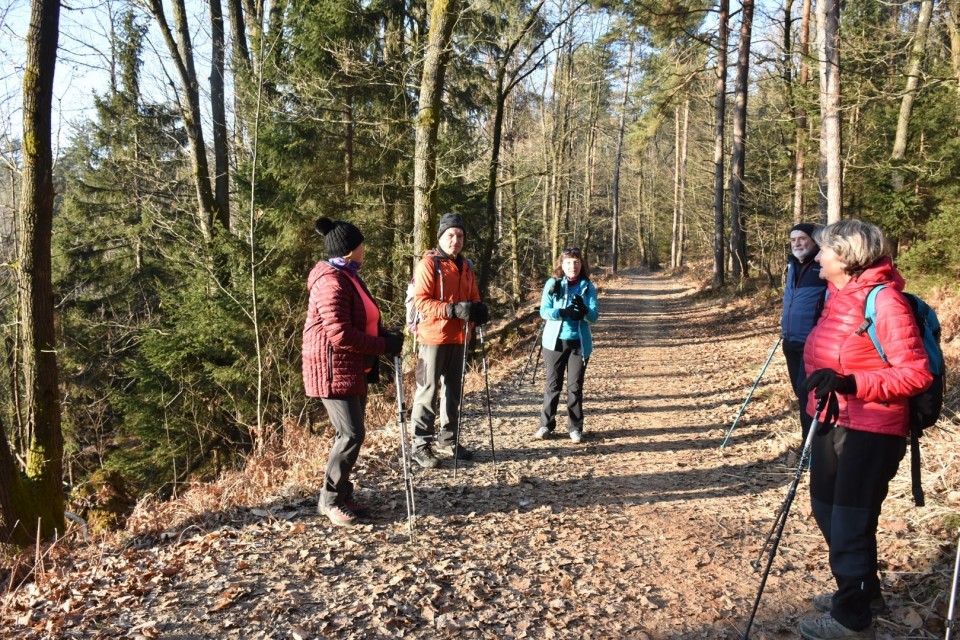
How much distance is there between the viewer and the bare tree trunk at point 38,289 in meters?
5.81

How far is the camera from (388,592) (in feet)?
11.9

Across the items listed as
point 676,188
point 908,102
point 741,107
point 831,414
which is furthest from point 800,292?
point 676,188

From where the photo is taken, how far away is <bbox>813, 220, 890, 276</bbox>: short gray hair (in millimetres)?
2932

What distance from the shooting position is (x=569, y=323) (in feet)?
21.5

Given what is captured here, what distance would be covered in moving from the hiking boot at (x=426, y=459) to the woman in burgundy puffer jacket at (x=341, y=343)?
1.32m

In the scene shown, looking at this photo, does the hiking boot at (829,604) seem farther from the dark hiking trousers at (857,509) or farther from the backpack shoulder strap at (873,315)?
the backpack shoulder strap at (873,315)

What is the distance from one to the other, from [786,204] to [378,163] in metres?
13.5

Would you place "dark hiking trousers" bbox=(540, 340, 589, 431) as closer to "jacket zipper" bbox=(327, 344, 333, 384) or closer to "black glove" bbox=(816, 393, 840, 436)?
"jacket zipper" bbox=(327, 344, 333, 384)

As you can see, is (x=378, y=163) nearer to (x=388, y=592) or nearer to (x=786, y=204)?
(x=388, y=592)

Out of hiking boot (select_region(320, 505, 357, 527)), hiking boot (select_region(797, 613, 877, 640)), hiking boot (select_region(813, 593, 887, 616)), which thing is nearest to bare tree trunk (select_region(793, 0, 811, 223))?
hiking boot (select_region(813, 593, 887, 616))

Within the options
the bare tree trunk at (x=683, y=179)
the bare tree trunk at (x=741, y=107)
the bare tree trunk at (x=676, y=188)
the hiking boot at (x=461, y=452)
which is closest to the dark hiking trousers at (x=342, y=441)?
the hiking boot at (x=461, y=452)

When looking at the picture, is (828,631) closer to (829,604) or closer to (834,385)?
(829,604)

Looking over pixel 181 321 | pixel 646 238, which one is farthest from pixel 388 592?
pixel 646 238

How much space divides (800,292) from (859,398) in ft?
8.48
